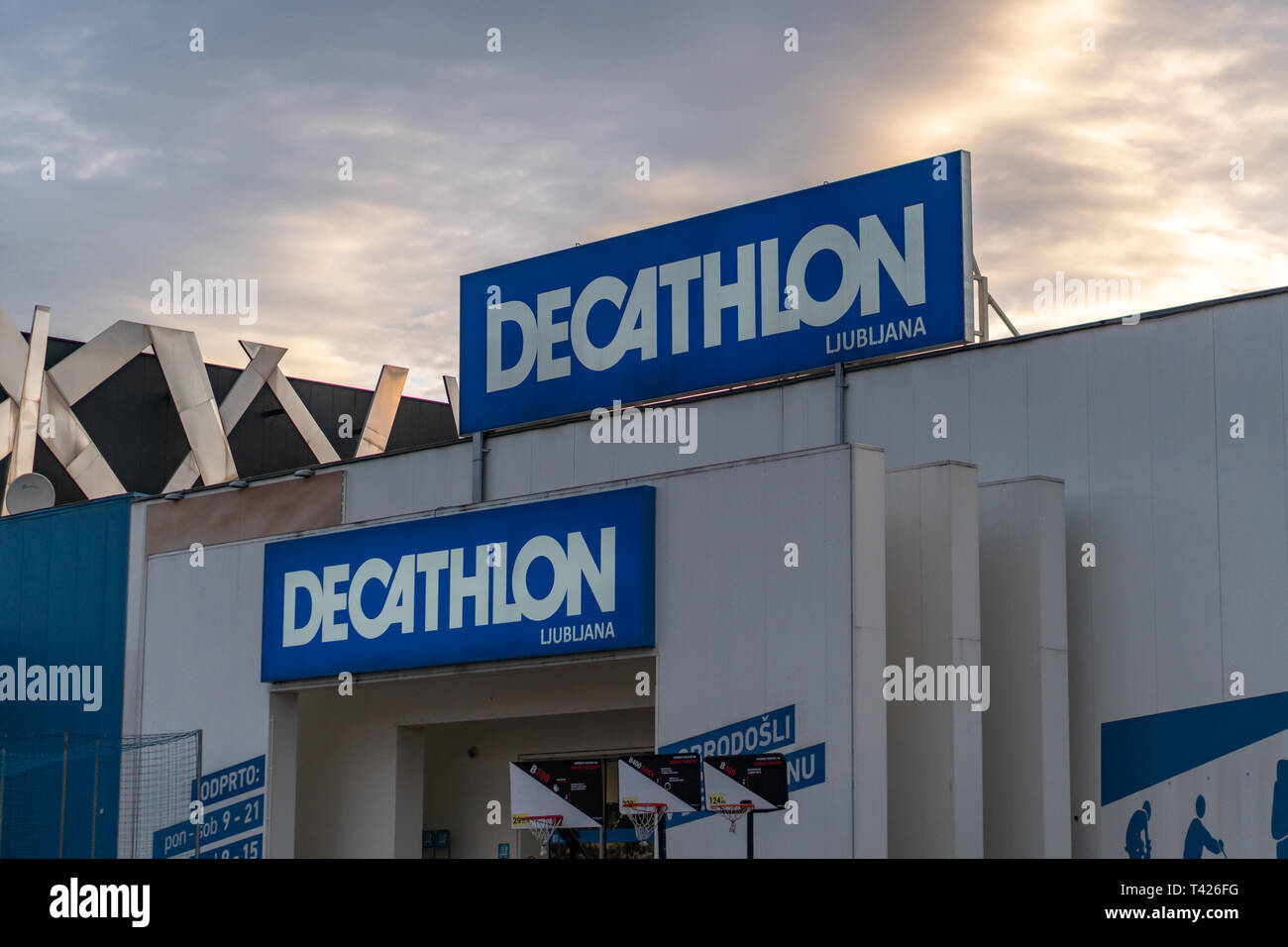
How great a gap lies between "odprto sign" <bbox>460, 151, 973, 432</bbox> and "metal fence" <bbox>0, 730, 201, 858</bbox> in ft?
20.9

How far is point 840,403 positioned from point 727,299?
2.15m

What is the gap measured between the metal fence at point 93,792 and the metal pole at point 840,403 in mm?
9646

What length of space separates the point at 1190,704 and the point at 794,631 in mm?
4023

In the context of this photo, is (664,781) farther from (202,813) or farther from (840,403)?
(202,813)

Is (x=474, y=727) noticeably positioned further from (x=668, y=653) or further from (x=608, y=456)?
(x=668, y=653)

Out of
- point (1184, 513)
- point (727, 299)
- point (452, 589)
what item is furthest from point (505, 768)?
point (1184, 513)

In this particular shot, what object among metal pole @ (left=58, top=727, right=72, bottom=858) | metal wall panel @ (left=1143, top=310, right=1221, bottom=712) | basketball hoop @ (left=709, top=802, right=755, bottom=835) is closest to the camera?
basketball hoop @ (left=709, top=802, right=755, bottom=835)

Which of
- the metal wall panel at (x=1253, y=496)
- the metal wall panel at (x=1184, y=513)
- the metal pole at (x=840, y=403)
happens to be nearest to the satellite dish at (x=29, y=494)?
the metal pole at (x=840, y=403)

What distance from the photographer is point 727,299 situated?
19.7m

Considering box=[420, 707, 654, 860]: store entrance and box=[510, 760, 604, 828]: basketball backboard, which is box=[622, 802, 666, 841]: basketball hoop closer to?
box=[510, 760, 604, 828]: basketball backboard

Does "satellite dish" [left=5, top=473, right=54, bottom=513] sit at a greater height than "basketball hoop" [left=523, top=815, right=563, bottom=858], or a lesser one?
greater

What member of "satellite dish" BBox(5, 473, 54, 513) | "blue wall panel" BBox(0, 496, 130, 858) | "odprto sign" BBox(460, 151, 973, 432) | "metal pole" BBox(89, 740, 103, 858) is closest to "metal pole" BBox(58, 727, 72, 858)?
"blue wall panel" BBox(0, 496, 130, 858)

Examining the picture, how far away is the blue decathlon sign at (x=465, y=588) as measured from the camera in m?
17.4

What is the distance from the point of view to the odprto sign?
1789cm
